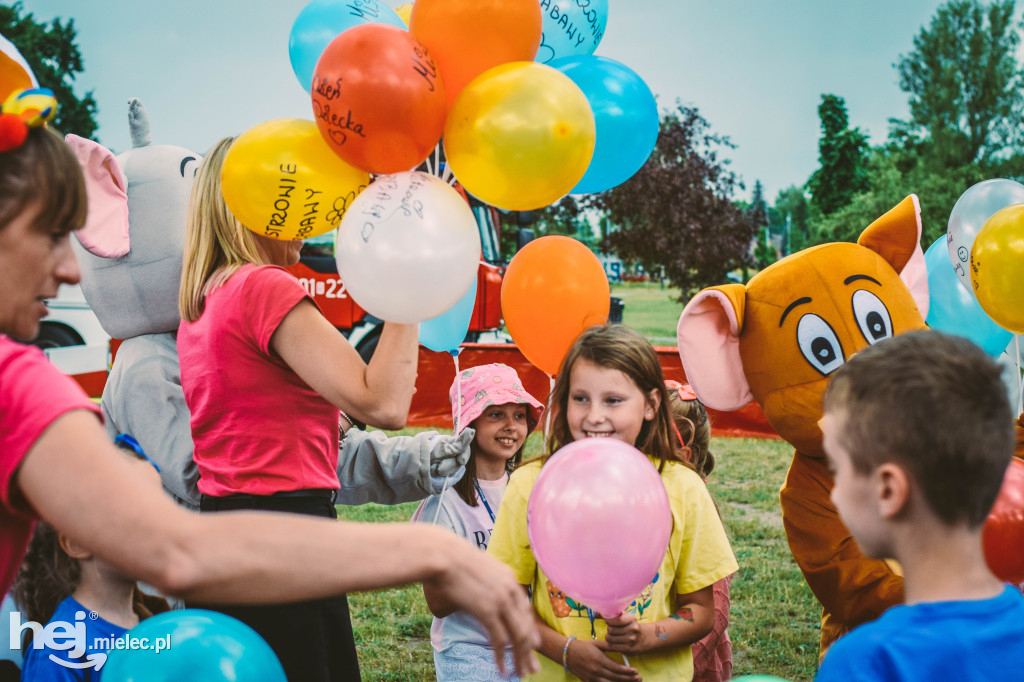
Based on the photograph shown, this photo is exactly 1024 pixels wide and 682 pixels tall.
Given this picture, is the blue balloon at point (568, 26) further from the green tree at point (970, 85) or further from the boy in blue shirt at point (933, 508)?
the green tree at point (970, 85)

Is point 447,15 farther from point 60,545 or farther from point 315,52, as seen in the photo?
point 60,545

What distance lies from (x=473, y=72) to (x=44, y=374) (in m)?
1.40

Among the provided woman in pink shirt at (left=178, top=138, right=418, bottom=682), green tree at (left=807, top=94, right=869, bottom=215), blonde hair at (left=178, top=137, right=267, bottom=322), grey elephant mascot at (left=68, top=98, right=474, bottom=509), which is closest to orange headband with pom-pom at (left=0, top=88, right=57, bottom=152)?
woman in pink shirt at (left=178, top=138, right=418, bottom=682)

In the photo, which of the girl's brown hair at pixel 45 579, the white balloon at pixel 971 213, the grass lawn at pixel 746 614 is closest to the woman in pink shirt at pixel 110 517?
the girl's brown hair at pixel 45 579

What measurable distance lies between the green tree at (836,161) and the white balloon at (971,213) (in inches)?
1314

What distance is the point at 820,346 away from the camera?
8.50 ft

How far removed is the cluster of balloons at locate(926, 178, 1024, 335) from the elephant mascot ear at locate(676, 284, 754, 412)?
806 millimetres

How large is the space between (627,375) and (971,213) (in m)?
1.67

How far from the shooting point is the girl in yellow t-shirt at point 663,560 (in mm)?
2008

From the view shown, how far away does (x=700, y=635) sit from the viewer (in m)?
2.08

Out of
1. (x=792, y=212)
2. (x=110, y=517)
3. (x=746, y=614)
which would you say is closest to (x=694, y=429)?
(x=746, y=614)

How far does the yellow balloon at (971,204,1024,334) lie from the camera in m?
2.59

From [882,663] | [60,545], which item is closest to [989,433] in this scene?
[882,663]

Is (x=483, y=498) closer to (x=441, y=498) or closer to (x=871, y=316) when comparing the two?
(x=441, y=498)
